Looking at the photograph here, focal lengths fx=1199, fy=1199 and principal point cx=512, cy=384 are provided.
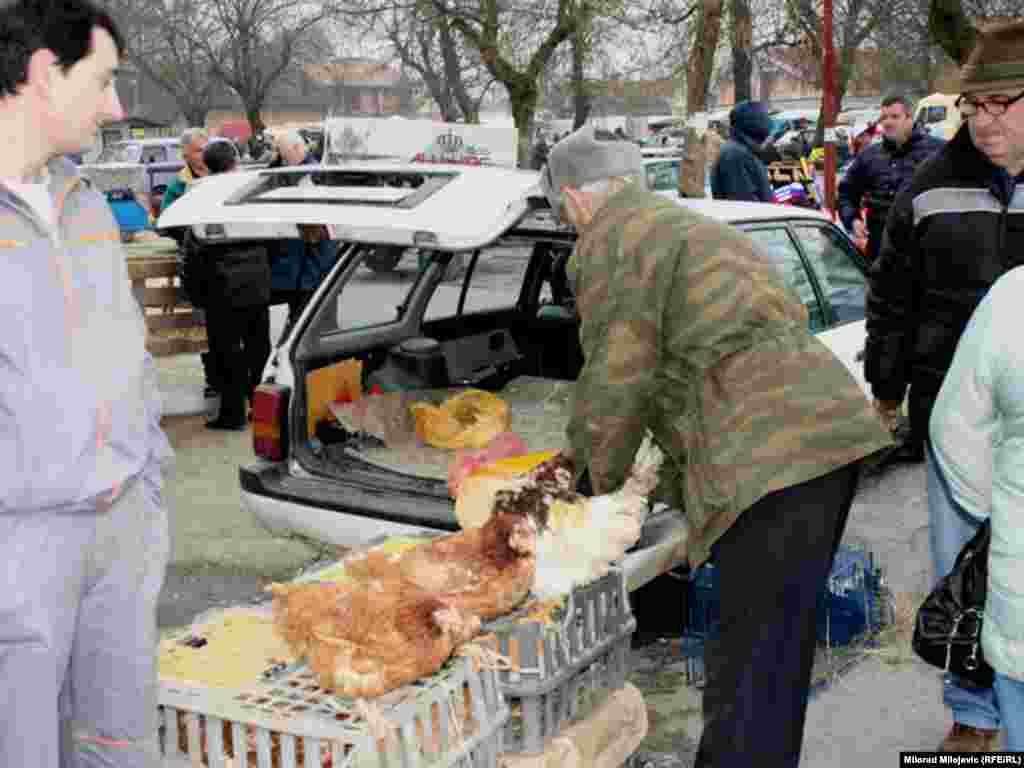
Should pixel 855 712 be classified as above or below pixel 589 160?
below

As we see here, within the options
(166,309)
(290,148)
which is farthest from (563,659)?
(290,148)

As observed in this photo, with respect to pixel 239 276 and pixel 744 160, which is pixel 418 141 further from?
pixel 239 276

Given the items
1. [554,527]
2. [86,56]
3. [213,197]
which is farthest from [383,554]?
[213,197]

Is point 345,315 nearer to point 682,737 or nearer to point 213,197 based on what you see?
point 213,197

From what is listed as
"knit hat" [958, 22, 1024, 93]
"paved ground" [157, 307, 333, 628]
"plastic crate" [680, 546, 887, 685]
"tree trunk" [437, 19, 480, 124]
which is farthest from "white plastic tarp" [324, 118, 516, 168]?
"tree trunk" [437, 19, 480, 124]

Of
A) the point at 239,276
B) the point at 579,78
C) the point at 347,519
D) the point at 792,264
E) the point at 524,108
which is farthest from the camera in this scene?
the point at 579,78

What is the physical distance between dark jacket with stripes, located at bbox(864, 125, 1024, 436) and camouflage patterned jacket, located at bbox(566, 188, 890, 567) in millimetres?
1102

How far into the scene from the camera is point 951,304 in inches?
155

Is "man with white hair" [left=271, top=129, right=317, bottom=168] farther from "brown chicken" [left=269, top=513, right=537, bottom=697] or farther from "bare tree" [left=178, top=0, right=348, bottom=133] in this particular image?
"bare tree" [left=178, top=0, right=348, bottom=133]

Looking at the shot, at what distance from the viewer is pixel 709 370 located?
2967mm

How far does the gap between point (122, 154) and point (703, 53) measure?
1812cm

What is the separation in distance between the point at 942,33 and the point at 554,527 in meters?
11.8

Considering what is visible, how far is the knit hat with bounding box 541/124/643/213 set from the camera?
10.2 feet

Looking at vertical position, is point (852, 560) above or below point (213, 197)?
below
